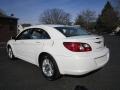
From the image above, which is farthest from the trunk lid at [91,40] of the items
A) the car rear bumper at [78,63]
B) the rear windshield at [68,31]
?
the rear windshield at [68,31]

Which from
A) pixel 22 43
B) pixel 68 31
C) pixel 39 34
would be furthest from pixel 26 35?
pixel 68 31

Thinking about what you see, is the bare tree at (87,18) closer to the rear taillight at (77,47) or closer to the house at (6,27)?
the house at (6,27)

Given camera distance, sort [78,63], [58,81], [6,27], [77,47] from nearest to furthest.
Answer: [78,63], [77,47], [58,81], [6,27]

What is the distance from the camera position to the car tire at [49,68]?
475cm

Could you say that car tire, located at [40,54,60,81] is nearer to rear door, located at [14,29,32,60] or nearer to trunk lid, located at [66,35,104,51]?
trunk lid, located at [66,35,104,51]

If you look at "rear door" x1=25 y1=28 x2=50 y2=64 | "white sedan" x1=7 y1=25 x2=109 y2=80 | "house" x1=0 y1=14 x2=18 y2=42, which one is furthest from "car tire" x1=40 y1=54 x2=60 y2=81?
"house" x1=0 y1=14 x2=18 y2=42

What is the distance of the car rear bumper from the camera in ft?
14.2

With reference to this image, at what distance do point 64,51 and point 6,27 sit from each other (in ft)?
78.4

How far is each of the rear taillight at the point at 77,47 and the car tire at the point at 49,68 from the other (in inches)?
25.2

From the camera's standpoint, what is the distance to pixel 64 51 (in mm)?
4488

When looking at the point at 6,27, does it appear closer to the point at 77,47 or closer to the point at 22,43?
the point at 22,43

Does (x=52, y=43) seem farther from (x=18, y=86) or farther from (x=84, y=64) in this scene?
(x=18, y=86)

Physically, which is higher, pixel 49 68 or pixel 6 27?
pixel 6 27

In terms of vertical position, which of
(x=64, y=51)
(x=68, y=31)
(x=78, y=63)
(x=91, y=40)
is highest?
(x=68, y=31)
